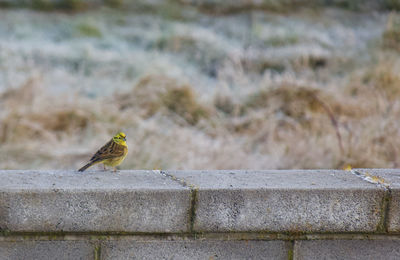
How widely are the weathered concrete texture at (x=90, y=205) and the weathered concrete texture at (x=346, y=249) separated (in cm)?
40

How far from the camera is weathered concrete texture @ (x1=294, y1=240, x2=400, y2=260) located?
188 cm

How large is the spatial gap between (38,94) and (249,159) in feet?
7.29

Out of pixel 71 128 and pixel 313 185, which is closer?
pixel 313 185

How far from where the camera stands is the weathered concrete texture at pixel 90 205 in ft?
5.60

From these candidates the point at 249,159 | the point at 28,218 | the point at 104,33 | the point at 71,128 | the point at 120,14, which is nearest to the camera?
the point at 28,218

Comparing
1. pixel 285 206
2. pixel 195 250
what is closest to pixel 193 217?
pixel 195 250

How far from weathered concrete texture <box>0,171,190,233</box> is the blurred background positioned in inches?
86.4

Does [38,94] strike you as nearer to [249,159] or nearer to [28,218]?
[249,159]

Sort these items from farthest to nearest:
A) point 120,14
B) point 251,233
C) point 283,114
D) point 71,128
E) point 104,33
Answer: point 120,14 → point 104,33 → point 283,114 → point 71,128 → point 251,233

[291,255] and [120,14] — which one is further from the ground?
[120,14]

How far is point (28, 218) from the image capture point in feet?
5.60

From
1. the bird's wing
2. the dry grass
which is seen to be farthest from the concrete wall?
the dry grass

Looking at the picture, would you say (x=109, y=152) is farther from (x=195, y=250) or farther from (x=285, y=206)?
(x=285, y=206)

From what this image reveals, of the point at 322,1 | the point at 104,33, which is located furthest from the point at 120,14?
the point at 322,1
